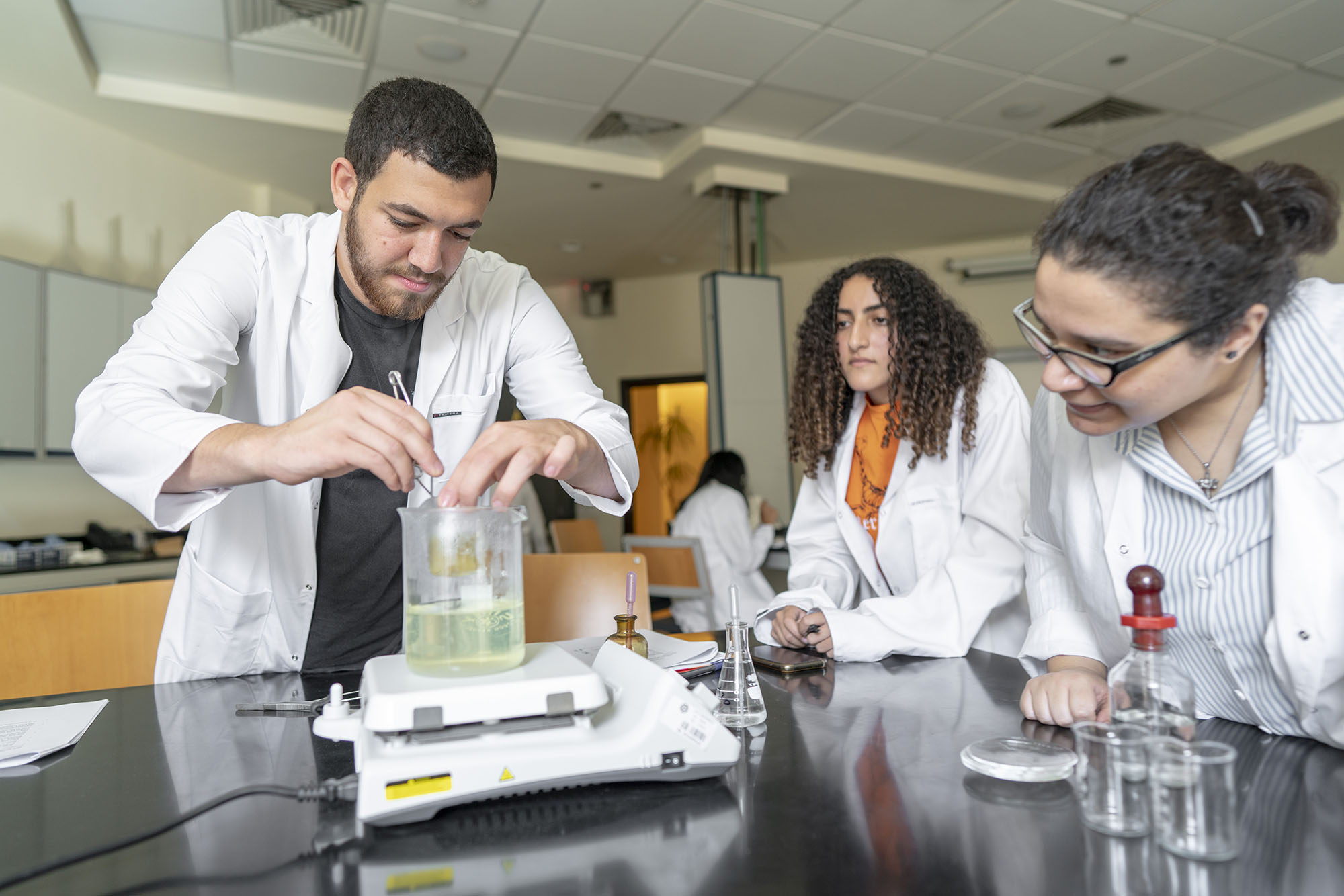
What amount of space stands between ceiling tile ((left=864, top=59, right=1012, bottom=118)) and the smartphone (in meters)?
4.03

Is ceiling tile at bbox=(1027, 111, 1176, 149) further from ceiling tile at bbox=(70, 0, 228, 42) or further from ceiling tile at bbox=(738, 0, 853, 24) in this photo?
ceiling tile at bbox=(70, 0, 228, 42)

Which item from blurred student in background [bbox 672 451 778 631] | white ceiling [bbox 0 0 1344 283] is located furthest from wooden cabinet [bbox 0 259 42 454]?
blurred student in background [bbox 672 451 778 631]

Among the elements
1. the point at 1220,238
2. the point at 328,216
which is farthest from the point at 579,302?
the point at 1220,238

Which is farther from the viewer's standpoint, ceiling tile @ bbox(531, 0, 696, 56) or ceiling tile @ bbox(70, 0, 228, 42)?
ceiling tile @ bbox(531, 0, 696, 56)

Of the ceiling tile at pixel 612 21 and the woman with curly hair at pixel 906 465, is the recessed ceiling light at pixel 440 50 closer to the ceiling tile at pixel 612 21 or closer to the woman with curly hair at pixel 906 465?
the ceiling tile at pixel 612 21

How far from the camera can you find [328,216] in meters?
1.71

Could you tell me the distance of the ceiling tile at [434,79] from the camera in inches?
174

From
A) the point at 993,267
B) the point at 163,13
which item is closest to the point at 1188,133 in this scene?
the point at 993,267

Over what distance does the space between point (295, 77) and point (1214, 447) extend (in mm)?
4683

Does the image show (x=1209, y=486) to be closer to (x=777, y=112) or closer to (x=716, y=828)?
(x=716, y=828)

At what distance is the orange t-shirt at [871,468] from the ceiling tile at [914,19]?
108 inches

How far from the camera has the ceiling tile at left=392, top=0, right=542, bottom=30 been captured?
150 inches

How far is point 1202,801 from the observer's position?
68 centimetres

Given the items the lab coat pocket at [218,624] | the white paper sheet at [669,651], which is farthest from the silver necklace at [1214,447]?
the lab coat pocket at [218,624]
